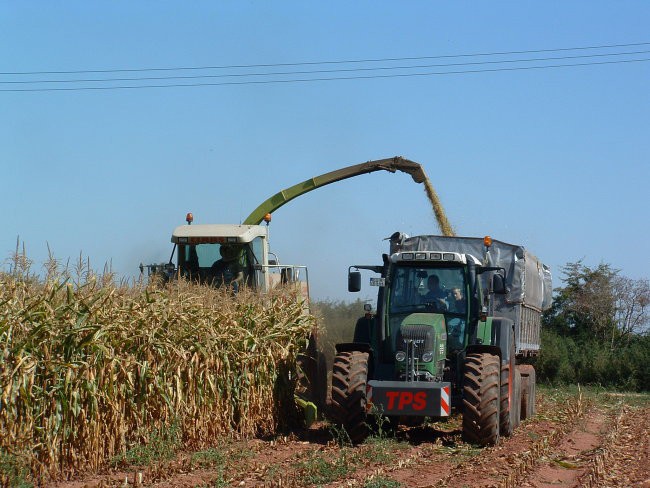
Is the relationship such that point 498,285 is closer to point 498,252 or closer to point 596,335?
point 498,252

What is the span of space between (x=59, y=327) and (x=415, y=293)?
222 inches

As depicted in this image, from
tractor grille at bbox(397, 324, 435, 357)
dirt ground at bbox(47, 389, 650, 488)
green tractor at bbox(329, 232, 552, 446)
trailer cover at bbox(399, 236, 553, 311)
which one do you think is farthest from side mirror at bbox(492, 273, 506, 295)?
trailer cover at bbox(399, 236, 553, 311)

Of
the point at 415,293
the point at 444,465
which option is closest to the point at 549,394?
the point at 415,293

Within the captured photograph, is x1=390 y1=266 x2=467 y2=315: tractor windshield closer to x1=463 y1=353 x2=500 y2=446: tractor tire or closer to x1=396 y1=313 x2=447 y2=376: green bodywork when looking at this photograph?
x1=396 y1=313 x2=447 y2=376: green bodywork

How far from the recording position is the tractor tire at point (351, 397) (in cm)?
1266

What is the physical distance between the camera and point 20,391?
9438 millimetres

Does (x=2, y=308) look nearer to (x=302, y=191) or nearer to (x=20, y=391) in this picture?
(x=20, y=391)

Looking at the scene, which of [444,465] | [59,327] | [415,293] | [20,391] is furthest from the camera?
[415,293]

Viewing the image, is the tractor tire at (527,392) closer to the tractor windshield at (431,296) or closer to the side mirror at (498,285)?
the tractor windshield at (431,296)

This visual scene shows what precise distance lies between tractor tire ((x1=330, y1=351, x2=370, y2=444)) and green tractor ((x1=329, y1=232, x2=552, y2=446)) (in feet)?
0.05

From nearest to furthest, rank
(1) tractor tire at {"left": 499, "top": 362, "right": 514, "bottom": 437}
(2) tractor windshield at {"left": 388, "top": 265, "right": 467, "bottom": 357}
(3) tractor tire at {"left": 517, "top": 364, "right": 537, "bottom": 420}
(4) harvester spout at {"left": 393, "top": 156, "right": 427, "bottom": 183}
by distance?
(1) tractor tire at {"left": 499, "top": 362, "right": 514, "bottom": 437}, (2) tractor windshield at {"left": 388, "top": 265, "right": 467, "bottom": 357}, (3) tractor tire at {"left": 517, "top": 364, "right": 537, "bottom": 420}, (4) harvester spout at {"left": 393, "top": 156, "right": 427, "bottom": 183}

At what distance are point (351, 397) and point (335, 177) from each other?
8.62 meters

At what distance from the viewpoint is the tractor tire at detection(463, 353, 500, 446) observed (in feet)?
Result: 40.4

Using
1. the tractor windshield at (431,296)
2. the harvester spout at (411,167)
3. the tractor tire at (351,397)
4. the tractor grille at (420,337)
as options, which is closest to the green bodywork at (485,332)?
the tractor windshield at (431,296)
